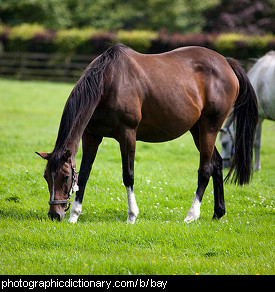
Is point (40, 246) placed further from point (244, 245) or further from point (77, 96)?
point (244, 245)

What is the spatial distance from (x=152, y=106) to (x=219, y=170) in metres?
1.33

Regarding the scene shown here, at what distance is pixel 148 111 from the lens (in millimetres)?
5582

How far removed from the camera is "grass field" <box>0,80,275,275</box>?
4223 millimetres

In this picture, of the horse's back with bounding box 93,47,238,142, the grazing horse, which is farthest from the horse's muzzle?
the grazing horse

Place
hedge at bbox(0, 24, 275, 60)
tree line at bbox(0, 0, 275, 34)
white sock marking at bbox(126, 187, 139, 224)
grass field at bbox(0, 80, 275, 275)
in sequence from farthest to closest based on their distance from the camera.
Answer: tree line at bbox(0, 0, 275, 34), hedge at bbox(0, 24, 275, 60), white sock marking at bbox(126, 187, 139, 224), grass field at bbox(0, 80, 275, 275)

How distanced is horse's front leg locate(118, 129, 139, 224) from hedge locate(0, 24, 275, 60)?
1969 centimetres

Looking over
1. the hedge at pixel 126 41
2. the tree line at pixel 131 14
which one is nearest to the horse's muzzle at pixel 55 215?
the hedge at pixel 126 41

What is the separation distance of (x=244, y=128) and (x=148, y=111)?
5.17 feet

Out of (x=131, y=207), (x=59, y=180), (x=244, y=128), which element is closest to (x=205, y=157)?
(x=244, y=128)

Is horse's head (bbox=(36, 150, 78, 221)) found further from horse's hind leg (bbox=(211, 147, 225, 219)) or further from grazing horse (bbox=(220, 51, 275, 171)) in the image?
grazing horse (bbox=(220, 51, 275, 171))

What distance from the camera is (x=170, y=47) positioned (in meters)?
26.3

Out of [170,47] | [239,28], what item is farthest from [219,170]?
[239,28]

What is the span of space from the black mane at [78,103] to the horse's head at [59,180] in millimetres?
30

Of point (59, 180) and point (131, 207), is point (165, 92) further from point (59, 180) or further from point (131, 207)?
point (59, 180)
